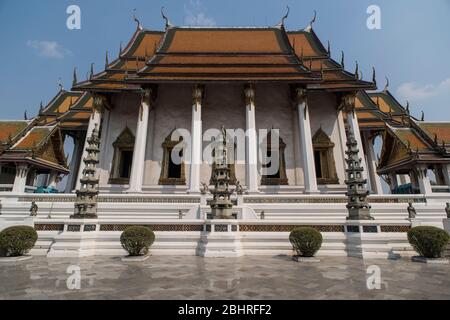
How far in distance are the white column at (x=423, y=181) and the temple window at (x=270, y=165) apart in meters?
7.33

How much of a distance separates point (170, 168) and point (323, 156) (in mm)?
10631

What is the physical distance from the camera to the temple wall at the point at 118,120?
18312 millimetres

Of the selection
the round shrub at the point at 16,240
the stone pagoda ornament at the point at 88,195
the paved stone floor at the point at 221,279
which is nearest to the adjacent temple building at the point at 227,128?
the stone pagoda ornament at the point at 88,195

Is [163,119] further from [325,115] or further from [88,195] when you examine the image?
[325,115]

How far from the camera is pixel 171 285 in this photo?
15.9 ft

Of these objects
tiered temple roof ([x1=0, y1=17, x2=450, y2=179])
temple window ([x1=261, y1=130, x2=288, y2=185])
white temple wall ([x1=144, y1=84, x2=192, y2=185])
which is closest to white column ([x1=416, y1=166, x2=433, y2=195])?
tiered temple roof ([x1=0, y1=17, x2=450, y2=179])

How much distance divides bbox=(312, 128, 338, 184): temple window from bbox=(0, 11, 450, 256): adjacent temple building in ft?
0.23

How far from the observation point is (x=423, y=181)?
1466 centimetres

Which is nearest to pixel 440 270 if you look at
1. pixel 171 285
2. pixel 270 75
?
pixel 171 285

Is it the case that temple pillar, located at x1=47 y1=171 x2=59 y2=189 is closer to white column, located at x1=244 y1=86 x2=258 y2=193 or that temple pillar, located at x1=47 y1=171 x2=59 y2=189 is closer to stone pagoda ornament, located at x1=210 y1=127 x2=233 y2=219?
white column, located at x1=244 y1=86 x2=258 y2=193

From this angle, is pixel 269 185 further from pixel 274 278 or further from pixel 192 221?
pixel 274 278

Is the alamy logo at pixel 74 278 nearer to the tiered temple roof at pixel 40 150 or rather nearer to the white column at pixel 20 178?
the white column at pixel 20 178

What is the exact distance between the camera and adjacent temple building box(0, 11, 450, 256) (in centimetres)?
1298

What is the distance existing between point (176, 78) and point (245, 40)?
860cm
